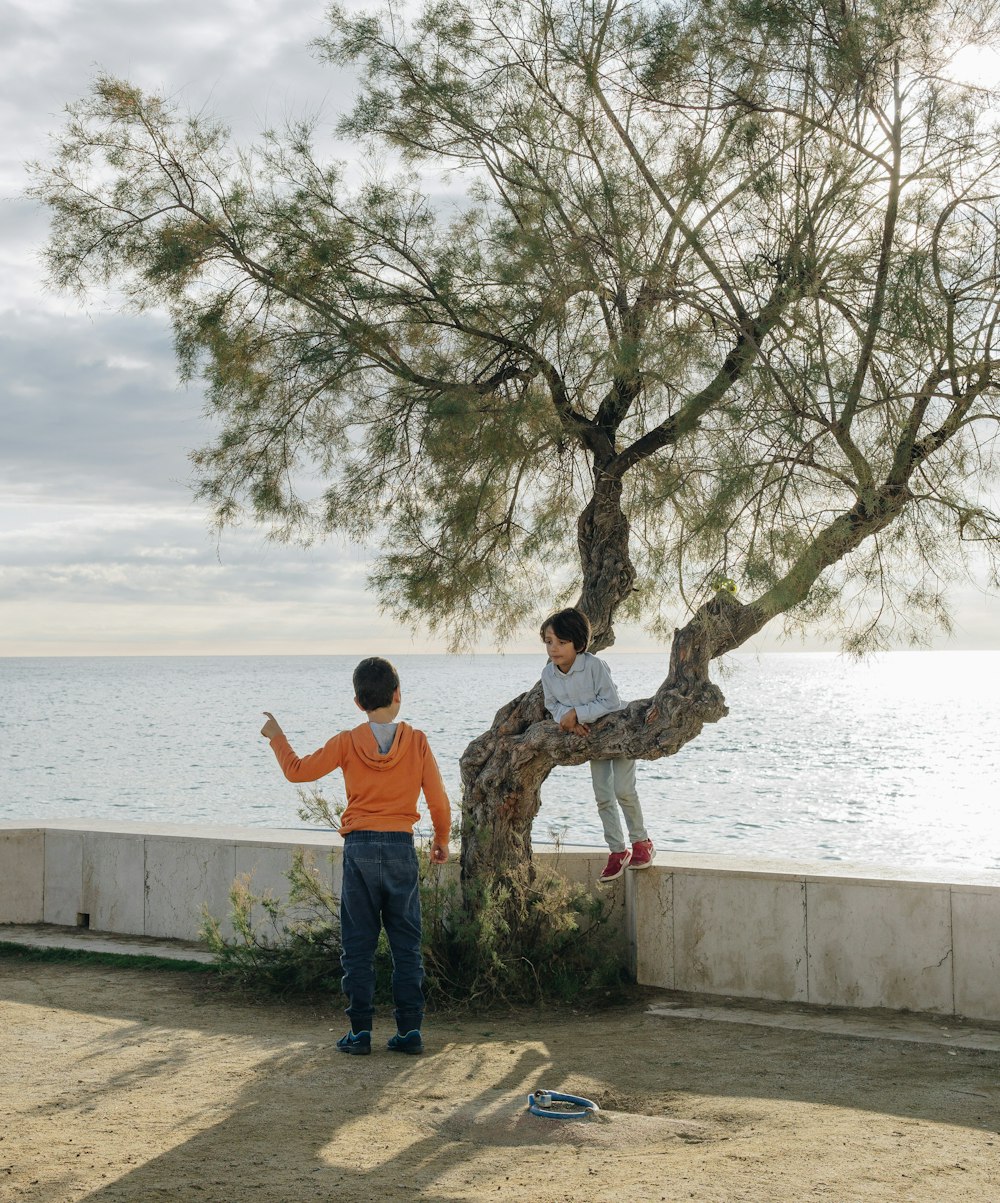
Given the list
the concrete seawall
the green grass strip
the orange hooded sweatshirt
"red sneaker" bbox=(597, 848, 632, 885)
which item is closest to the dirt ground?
the concrete seawall

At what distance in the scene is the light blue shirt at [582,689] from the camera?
6324 millimetres

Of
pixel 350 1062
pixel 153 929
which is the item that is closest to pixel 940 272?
pixel 350 1062

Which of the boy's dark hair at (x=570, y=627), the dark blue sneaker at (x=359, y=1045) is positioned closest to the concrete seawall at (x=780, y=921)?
the boy's dark hair at (x=570, y=627)

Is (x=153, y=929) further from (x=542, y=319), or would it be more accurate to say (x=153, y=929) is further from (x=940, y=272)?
(x=940, y=272)

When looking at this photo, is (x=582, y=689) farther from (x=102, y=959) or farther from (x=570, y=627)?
(x=102, y=959)

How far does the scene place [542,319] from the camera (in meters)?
6.29

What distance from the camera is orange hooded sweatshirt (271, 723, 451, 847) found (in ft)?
16.7

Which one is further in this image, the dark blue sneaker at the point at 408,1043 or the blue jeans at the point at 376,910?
the dark blue sneaker at the point at 408,1043

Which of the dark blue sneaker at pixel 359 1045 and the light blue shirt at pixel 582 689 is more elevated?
the light blue shirt at pixel 582 689

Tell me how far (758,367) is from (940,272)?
892 millimetres

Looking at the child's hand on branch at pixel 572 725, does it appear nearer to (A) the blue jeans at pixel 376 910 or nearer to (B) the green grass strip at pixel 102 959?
(A) the blue jeans at pixel 376 910

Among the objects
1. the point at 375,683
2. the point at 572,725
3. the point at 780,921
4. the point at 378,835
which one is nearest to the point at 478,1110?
the point at 378,835

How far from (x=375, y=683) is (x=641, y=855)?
2244mm

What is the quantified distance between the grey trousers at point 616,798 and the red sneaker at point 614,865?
0.03 meters
